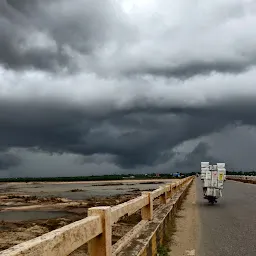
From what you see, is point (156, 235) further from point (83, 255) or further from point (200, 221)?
point (200, 221)

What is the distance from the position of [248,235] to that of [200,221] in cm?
314

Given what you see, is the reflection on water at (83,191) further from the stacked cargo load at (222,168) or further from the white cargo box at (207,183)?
the white cargo box at (207,183)

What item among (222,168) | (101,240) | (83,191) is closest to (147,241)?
(101,240)

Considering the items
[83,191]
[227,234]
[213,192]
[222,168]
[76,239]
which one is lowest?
[83,191]

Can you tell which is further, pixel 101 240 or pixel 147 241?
pixel 147 241

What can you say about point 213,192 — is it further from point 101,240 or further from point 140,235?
point 101,240

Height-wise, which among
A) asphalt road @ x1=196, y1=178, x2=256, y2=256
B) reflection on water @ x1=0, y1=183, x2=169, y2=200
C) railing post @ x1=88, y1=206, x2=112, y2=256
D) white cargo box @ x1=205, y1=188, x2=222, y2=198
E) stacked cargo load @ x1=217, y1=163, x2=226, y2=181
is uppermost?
stacked cargo load @ x1=217, y1=163, x2=226, y2=181

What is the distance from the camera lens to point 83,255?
8328 millimetres

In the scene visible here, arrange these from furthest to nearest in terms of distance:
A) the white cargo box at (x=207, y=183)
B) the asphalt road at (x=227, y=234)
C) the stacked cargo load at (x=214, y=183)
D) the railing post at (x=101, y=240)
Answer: the white cargo box at (x=207, y=183) < the stacked cargo load at (x=214, y=183) < the asphalt road at (x=227, y=234) < the railing post at (x=101, y=240)

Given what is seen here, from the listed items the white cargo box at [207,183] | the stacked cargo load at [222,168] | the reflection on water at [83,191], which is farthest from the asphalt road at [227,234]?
the reflection on water at [83,191]

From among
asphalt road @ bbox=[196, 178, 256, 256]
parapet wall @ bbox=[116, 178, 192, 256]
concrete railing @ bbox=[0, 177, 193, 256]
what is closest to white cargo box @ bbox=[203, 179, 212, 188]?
asphalt road @ bbox=[196, 178, 256, 256]

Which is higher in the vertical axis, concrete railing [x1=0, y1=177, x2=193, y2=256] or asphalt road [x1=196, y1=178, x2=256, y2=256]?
concrete railing [x1=0, y1=177, x2=193, y2=256]

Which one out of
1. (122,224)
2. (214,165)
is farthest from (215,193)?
(122,224)

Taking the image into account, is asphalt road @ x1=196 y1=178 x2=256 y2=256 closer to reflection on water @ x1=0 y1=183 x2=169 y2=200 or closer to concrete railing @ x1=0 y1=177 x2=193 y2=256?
concrete railing @ x1=0 y1=177 x2=193 y2=256
